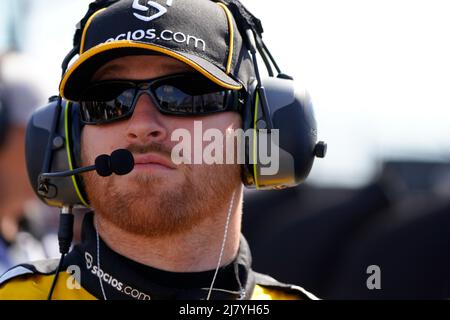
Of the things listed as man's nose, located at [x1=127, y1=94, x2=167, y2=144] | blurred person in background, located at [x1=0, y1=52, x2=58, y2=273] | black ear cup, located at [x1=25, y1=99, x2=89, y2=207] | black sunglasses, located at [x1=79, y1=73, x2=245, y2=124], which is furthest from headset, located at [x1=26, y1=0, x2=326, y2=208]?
blurred person in background, located at [x1=0, y1=52, x2=58, y2=273]

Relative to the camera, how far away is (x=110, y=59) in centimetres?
238

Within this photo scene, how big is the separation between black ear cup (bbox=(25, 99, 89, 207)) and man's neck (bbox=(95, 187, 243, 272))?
12 cm

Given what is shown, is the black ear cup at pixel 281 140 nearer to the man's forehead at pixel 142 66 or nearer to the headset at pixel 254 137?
the headset at pixel 254 137

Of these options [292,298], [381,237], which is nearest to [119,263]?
[292,298]

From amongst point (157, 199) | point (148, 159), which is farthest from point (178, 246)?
point (148, 159)

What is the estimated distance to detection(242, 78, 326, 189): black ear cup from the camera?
2.45 m

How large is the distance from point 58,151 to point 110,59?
0.35 m

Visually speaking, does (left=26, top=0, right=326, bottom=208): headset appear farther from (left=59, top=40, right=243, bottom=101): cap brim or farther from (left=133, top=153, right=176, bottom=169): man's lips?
(left=133, top=153, right=176, bottom=169): man's lips

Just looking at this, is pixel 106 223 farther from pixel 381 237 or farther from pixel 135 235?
pixel 381 237

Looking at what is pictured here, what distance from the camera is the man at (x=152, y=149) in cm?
234

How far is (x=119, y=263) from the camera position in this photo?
2398mm

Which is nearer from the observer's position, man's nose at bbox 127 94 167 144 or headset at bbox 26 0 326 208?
man's nose at bbox 127 94 167 144

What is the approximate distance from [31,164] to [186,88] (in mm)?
564

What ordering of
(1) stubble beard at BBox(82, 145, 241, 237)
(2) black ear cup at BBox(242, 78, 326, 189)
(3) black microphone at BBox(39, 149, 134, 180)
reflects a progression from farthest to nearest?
1. (2) black ear cup at BBox(242, 78, 326, 189)
2. (1) stubble beard at BBox(82, 145, 241, 237)
3. (3) black microphone at BBox(39, 149, 134, 180)
